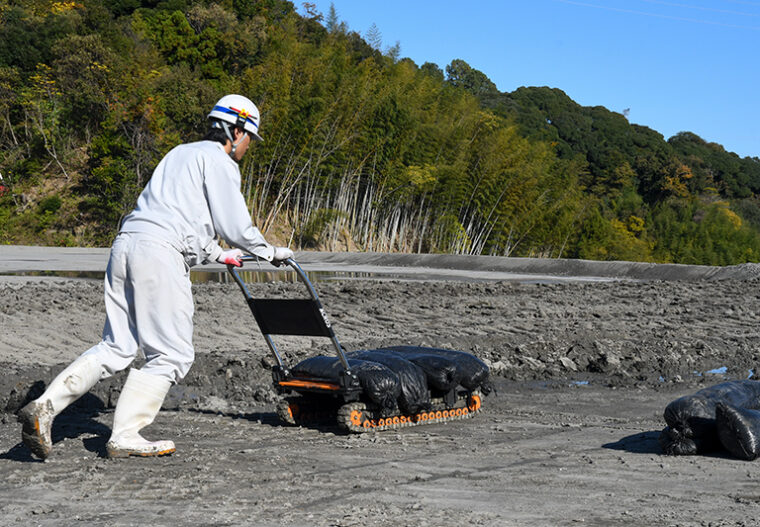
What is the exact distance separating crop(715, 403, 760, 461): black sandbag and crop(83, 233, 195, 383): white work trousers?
2.74 meters

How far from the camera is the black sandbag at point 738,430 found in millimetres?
4395

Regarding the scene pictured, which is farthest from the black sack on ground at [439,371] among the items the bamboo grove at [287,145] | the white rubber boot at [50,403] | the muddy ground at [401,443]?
the bamboo grove at [287,145]

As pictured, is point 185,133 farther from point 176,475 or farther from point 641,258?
point 176,475

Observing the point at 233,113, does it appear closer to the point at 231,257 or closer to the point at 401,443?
the point at 231,257

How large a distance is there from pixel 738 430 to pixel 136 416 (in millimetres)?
3024

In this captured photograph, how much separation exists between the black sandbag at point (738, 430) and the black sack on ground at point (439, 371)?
66.7 inches

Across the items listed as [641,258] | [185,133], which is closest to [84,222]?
[185,133]

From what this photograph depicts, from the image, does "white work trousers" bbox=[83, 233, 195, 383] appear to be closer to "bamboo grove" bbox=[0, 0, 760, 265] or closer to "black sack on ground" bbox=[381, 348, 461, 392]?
→ "black sack on ground" bbox=[381, 348, 461, 392]

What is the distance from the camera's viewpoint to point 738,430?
174 inches

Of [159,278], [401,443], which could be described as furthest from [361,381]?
[159,278]

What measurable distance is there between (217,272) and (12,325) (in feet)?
30.7

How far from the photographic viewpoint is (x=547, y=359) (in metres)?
8.55

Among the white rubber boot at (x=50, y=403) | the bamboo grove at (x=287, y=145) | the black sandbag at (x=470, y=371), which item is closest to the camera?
the white rubber boot at (x=50, y=403)

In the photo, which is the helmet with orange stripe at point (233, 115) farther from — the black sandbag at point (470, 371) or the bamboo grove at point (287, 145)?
the bamboo grove at point (287, 145)
